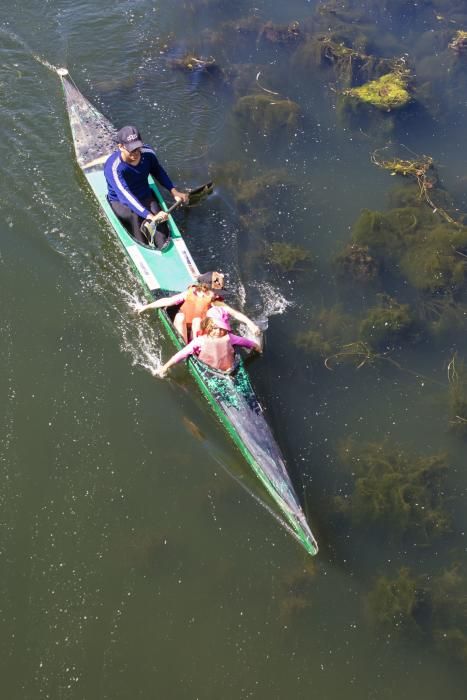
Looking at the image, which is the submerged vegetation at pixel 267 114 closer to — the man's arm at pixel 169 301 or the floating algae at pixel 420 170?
the floating algae at pixel 420 170

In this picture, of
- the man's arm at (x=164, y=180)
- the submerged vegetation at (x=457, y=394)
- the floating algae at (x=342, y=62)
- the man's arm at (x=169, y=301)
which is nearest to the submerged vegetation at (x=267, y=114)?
the floating algae at (x=342, y=62)

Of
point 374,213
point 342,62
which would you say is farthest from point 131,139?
point 342,62

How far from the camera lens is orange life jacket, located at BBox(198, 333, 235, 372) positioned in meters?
7.77

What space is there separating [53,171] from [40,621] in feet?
23.0

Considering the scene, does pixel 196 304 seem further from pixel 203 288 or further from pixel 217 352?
pixel 217 352

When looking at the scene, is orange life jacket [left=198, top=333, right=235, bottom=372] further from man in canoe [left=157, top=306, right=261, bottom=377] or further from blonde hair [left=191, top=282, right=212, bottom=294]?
blonde hair [left=191, top=282, right=212, bottom=294]

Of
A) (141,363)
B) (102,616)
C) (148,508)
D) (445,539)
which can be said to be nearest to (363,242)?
(141,363)

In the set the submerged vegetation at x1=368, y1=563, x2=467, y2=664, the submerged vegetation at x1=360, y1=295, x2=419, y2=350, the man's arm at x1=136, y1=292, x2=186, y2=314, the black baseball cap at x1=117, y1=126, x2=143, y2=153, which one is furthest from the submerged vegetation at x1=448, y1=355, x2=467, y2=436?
the black baseball cap at x1=117, y1=126, x2=143, y2=153

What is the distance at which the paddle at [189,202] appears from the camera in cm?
952

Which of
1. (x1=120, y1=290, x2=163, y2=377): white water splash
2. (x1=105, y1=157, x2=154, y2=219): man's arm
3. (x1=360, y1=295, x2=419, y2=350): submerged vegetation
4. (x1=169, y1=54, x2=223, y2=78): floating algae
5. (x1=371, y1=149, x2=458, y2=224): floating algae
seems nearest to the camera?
(x1=120, y1=290, x2=163, y2=377): white water splash

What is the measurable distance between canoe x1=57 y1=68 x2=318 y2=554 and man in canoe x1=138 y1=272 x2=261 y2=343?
0.71 ft

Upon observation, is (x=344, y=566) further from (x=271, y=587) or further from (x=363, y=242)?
(x=363, y=242)

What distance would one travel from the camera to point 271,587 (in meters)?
6.99

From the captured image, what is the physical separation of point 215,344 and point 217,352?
4.5 inches
